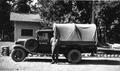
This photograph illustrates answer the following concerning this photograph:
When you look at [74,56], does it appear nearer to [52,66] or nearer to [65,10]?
[52,66]

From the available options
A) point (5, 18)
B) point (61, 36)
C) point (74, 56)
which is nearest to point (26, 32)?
point (61, 36)

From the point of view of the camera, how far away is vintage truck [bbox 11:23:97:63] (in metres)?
14.5

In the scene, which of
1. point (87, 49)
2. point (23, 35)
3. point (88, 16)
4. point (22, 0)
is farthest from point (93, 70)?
point (22, 0)

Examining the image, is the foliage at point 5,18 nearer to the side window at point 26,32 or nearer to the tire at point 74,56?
the side window at point 26,32

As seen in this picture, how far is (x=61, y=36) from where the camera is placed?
14492mm

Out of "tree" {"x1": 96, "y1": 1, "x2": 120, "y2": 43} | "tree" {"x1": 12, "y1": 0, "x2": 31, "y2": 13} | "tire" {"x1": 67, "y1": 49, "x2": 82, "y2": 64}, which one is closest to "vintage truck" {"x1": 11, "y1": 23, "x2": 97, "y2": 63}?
"tire" {"x1": 67, "y1": 49, "x2": 82, "y2": 64}

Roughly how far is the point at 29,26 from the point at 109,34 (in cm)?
1179

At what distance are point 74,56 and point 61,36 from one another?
4.73 ft

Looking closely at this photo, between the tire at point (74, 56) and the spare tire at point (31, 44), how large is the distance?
2.12 metres

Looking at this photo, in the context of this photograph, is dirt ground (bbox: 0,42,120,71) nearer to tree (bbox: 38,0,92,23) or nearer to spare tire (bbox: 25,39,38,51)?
spare tire (bbox: 25,39,38,51)

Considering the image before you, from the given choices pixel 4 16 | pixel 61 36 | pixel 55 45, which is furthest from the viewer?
pixel 4 16

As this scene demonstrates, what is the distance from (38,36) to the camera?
1494cm

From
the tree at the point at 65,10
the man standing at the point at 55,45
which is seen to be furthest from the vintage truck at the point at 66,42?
the tree at the point at 65,10

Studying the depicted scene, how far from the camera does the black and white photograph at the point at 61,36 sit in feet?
46.2
